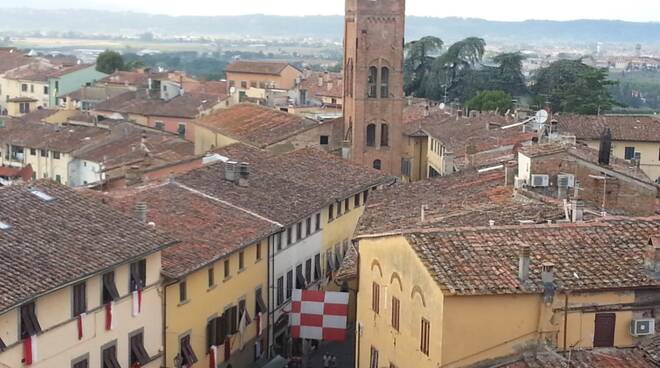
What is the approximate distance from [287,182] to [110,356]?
669 inches

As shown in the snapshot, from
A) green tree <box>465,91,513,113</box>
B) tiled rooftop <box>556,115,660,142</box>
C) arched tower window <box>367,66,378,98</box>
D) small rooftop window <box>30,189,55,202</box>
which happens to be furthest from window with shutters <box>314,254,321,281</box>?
green tree <box>465,91,513,113</box>

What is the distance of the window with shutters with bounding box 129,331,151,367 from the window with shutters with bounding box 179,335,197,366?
1974 mm

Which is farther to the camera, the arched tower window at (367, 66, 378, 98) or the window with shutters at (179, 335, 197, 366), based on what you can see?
the arched tower window at (367, 66, 378, 98)

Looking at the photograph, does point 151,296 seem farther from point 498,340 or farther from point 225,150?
point 225,150

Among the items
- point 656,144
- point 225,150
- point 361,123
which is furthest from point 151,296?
point 656,144

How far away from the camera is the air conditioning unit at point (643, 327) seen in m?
23.9

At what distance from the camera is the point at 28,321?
24.7 meters

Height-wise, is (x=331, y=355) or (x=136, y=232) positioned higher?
(x=136, y=232)

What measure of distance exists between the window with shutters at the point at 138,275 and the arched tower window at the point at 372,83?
1612 inches

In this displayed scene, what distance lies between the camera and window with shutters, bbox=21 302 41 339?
968 inches

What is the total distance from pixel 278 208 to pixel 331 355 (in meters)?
5.41

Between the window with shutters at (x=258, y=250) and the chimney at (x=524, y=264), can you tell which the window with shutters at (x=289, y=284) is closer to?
the window with shutters at (x=258, y=250)

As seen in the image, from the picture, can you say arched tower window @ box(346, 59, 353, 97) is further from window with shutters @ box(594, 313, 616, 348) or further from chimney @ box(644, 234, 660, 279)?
window with shutters @ box(594, 313, 616, 348)

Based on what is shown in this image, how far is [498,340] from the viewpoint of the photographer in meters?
23.4
